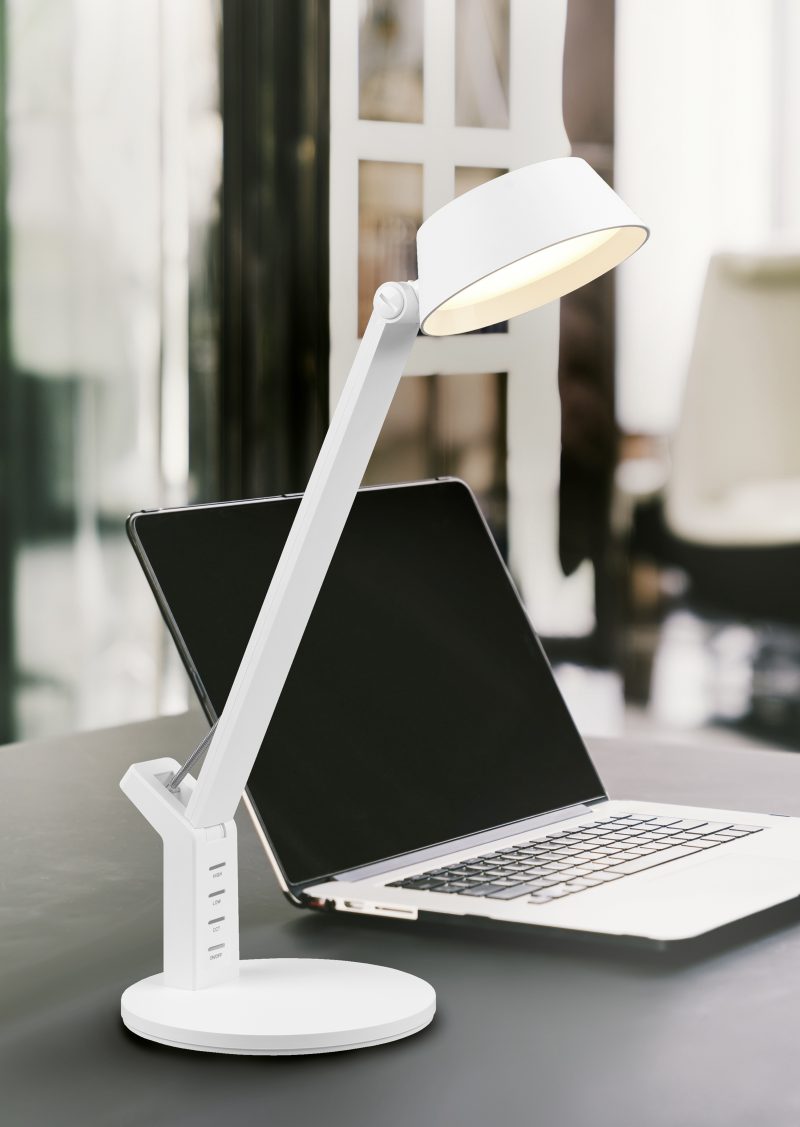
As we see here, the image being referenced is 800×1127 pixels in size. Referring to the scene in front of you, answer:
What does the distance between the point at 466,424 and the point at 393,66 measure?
0.79 metres

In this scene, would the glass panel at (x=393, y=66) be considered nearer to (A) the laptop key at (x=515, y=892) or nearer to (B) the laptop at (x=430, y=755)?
(B) the laptop at (x=430, y=755)

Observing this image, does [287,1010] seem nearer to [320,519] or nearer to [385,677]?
[320,519]

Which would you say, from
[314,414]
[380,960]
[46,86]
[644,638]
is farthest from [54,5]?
[380,960]

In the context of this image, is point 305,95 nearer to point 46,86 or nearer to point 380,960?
point 46,86

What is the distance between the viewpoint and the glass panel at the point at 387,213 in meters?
3.45

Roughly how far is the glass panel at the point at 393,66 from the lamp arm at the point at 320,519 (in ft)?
9.90

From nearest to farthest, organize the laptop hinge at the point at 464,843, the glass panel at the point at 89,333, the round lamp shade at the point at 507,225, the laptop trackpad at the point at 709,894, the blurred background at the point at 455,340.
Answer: the round lamp shade at the point at 507,225, the laptop trackpad at the point at 709,894, the laptop hinge at the point at 464,843, the glass panel at the point at 89,333, the blurred background at the point at 455,340

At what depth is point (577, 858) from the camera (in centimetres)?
79

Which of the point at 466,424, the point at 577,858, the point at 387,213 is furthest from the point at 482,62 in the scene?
the point at 577,858

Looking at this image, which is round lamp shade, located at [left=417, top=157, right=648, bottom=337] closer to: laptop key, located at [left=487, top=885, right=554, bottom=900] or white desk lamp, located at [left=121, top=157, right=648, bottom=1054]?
white desk lamp, located at [left=121, top=157, right=648, bottom=1054]

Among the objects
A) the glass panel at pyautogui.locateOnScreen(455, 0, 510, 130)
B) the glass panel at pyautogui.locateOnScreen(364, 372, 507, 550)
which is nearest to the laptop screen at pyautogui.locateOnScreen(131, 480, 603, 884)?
the glass panel at pyautogui.locateOnScreen(364, 372, 507, 550)

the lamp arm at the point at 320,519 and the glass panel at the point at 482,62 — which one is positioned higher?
the glass panel at the point at 482,62

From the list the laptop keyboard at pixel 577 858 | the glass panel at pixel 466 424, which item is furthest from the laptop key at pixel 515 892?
the glass panel at pixel 466 424

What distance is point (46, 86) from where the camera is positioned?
9.80 feet
